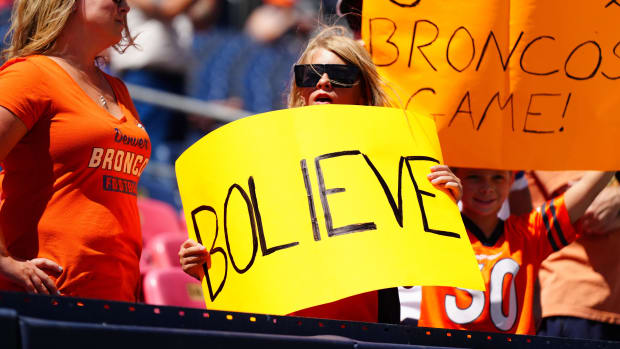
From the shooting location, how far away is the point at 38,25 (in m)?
2.35

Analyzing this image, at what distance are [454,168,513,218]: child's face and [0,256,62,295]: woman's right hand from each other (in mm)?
1553

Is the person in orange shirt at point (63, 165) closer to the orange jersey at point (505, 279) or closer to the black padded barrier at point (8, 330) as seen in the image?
the black padded barrier at point (8, 330)

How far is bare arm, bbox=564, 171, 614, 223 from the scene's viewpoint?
9.78 ft

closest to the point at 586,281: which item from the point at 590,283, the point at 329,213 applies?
the point at 590,283

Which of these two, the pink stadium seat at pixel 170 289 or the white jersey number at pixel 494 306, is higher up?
the white jersey number at pixel 494 306

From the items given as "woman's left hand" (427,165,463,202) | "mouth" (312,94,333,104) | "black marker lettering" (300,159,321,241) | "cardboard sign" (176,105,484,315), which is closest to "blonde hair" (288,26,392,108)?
"mouth" (312,94,333,104)

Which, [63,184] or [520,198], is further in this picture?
[520,198]

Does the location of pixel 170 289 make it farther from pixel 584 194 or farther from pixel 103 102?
pixel 584 194

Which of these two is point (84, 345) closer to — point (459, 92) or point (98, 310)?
point (98, 310)

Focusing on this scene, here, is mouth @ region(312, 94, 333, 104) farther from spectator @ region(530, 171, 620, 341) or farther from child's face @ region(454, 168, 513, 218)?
spectator @ region(530, 171, 620, 341)

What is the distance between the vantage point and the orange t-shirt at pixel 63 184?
2.18m

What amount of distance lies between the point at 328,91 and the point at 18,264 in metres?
1.02

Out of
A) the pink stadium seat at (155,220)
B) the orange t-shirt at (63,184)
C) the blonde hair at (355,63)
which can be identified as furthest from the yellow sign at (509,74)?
the pink stadium seat at (155,220)

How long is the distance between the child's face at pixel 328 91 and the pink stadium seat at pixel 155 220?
8.66 feet
